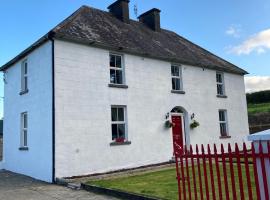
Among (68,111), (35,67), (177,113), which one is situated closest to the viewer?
(68,111)

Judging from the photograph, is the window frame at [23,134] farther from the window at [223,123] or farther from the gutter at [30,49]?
the window at [223,123]

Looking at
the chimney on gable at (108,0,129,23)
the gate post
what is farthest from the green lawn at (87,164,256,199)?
the chimney on gable at (108,0,129,23)

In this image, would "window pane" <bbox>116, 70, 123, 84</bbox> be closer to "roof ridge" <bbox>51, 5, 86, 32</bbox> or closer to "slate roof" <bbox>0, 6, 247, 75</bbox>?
"slate roof" <bbox>0, 6, 247, 75</bbox>

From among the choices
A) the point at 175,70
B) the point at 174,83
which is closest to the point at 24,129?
the point at 174,83

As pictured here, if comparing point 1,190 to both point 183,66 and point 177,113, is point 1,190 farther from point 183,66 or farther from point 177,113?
point 183,66

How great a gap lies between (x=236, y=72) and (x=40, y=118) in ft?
47.1

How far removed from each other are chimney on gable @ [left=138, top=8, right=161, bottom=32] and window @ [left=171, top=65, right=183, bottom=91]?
15.1ft

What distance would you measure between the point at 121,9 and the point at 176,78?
5572 millimetres

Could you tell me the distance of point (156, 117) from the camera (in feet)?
55.5

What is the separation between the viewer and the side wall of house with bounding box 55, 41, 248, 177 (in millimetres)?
13461

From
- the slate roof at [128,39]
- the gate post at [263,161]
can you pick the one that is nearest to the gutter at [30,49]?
the slate roof at [128,39]

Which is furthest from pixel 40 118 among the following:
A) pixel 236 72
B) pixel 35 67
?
pixel 236 72

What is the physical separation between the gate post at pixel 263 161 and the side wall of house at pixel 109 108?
30.9 feet

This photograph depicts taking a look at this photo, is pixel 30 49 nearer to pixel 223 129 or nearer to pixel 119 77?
pixel 119 77
